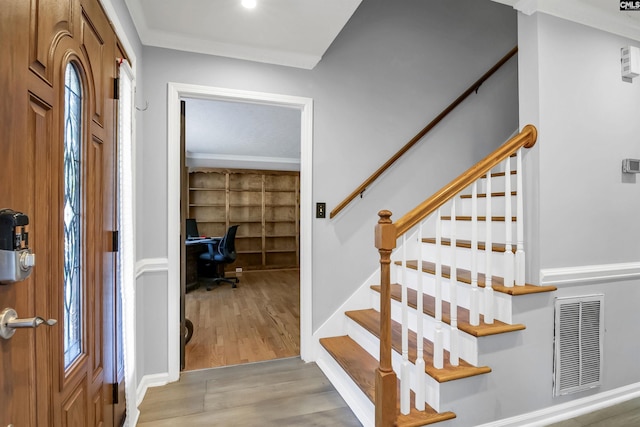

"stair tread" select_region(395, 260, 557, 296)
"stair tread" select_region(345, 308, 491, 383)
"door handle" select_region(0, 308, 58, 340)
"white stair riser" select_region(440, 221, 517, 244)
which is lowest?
"stair tread" select_region(345, 308, 491, 383)

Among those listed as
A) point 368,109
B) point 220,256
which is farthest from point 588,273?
point 220,256

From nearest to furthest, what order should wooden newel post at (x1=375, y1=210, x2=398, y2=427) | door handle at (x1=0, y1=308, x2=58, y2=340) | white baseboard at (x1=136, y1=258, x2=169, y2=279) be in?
door handle at (x1=0, y1=308, x2=58, y2=340)
wooden newel post at (x1=375, y1=210, x2=398, y2=427)
white baseboard at (x1=136, y1=258, x2=169, y2=279)

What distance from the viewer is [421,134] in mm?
2695

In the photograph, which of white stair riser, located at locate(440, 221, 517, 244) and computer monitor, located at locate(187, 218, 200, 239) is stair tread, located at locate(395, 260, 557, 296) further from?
computer monitor, located at locate(187, 218, 200, 239)

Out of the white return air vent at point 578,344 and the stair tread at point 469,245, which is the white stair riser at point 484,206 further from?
the white return air vent at point 578,344

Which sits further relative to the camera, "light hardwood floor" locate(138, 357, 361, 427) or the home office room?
the home office room

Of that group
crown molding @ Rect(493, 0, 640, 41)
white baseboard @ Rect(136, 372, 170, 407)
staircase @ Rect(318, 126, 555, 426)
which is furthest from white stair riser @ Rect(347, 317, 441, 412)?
crown molding @ Rect(493, 0, 640, 41)

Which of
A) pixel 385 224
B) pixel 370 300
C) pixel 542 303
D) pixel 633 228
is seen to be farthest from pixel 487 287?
pixel 633 228

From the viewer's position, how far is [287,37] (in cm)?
213

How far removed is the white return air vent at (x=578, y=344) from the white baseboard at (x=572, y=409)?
10 centimetres

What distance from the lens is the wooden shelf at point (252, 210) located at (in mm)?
6555

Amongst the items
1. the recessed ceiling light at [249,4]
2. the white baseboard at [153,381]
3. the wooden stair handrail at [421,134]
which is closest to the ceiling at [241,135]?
the recessed ceiling light at [249,4]

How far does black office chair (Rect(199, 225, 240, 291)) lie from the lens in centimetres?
505

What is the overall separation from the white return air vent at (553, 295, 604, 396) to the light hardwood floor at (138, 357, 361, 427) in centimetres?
123
